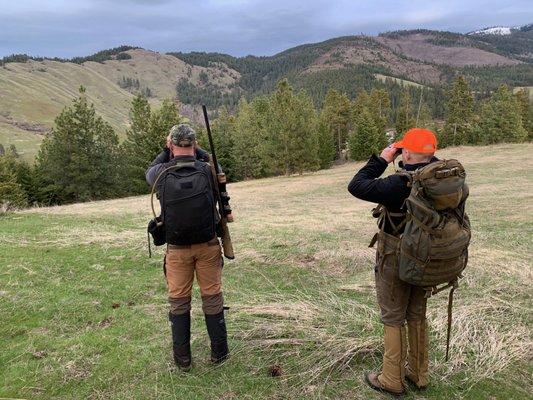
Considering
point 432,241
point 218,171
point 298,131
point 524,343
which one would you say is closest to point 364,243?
point 524,343

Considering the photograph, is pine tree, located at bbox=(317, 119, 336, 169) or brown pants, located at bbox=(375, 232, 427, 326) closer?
brown pants, located at bbox=(375, 232, 427, 326)

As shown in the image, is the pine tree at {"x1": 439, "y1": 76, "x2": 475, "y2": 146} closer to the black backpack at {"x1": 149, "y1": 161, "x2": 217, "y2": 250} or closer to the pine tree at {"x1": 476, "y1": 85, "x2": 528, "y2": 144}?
the pine tree at {"x1": 476, "y1": 85, "x2": 528, "y2": 144}

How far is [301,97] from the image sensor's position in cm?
4938

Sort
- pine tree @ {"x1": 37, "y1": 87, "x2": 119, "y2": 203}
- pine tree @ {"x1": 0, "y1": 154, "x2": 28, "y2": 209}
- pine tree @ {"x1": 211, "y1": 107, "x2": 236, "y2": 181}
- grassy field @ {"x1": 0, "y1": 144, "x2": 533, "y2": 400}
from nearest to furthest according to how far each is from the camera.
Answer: grassy field @ {"x1": 0, "y1": 144, "x2": 533, "y2": 400} → pine tree @ {"x1": 0, "y1": 154, "x2": 28, "y2": 209} → pine tree @ {"x1": 37, "y1": 87, "x2": 119, "y2": 203} → pine tree @ {"x1": 211, "y1": 107, "x2": 236, "y2": 181}

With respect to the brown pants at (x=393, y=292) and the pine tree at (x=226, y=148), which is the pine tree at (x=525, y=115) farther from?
the brown pants at (x=393, y=292)

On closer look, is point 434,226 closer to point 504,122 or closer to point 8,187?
point 8,187

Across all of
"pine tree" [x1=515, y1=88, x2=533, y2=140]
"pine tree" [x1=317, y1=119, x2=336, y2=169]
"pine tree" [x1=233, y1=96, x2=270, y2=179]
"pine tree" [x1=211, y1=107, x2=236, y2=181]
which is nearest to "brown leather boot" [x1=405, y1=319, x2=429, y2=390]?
"pine tree" [x1=233, y1=96, x2=270, y2=179]

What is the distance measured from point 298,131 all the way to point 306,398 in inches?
1605

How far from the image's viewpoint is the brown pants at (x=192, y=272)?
15.5 ft

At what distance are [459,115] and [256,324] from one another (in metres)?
61.9

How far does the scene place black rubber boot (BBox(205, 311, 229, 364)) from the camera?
481 centimetres

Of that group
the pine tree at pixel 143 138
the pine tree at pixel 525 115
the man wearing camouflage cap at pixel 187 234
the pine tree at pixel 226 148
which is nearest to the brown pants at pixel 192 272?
the man wearing camouflage cap at pixel 187 234

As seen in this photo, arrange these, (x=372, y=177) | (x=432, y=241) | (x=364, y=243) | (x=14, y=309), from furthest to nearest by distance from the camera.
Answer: (x=364, y=243)
(x=14, y=309)
(x=372, y=177)
(x=432, y=241)

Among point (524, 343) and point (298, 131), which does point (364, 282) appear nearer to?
point (524, 343)
